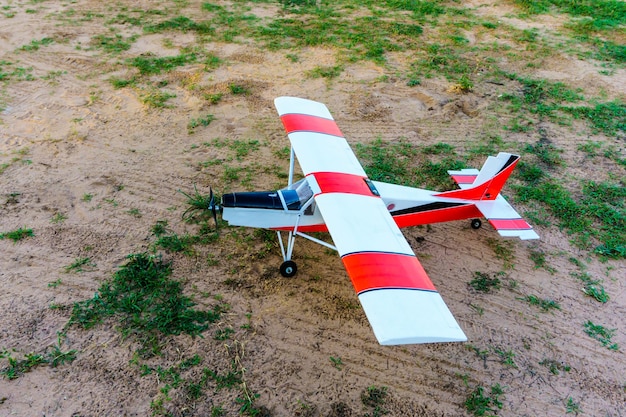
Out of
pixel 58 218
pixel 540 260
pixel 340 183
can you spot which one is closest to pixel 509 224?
pixel 540 260

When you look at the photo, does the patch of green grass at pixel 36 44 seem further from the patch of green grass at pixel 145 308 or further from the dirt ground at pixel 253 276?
the patch of green grass at pixel 145 308

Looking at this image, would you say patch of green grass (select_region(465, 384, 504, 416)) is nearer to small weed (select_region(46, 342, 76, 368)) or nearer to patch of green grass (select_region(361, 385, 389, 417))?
patch of green grass (select_region(361, 385, 389, 417))

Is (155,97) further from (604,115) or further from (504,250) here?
(604,115)

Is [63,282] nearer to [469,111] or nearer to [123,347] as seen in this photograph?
[123,347]

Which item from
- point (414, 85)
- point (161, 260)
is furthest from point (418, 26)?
point (161, 260)

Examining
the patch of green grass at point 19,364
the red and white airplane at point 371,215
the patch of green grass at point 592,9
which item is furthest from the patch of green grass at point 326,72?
the patch of green grass at point 592,9

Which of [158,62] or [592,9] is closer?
[158,62]
